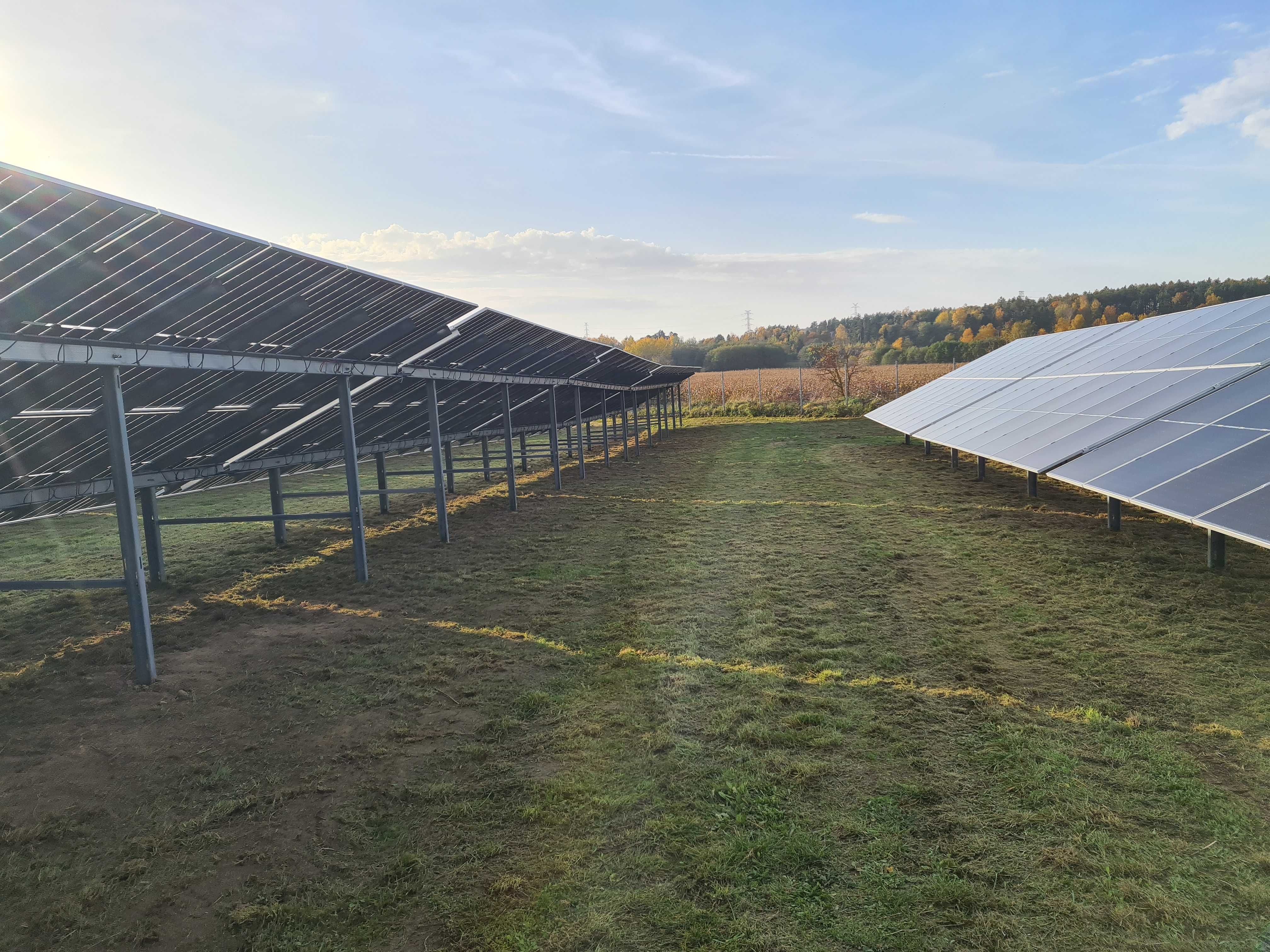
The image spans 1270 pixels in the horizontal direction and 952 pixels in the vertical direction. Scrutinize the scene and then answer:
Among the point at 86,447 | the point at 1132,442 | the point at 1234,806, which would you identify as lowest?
the point at 1234,806

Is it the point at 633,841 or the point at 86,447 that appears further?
the point at 86,447

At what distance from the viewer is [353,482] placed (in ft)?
38.8

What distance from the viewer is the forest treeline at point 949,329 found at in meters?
78.6

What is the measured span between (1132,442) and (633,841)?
1110cm

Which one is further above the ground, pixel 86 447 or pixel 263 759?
pixel 86 447

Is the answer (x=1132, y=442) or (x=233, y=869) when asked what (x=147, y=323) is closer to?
(x=233, y=869)

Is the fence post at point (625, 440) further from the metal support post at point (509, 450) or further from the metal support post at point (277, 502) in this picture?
the metal support post at point (277, 502)

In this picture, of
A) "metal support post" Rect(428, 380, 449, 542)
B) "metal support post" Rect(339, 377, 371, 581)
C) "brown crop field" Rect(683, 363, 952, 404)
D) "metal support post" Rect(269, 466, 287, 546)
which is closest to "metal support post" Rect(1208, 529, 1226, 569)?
"metal support post" Rect(428, 380, 449, 542)

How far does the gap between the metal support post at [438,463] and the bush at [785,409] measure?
32846 millimetres

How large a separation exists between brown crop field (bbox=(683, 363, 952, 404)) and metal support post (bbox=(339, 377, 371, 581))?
40070 millimetres

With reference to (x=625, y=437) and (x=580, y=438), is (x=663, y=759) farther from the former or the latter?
(x=625, y=437)

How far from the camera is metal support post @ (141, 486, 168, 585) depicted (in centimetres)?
1214

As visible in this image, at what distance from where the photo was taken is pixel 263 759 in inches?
237

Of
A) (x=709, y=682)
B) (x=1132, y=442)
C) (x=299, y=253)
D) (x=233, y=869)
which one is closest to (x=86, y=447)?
(x=299, y=253)
